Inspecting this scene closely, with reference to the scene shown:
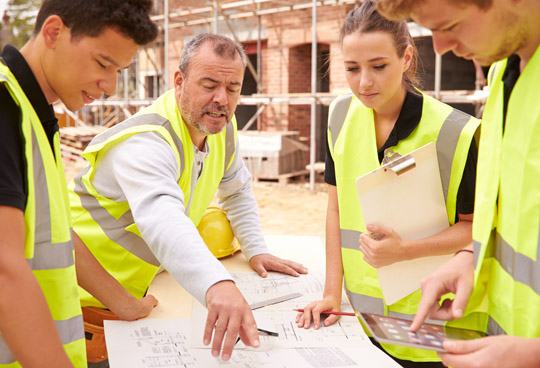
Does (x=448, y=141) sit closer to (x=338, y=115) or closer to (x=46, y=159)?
(x=338, y=115)

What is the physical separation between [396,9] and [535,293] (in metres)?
0.63

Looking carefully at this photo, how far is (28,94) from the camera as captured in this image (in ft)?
3.87

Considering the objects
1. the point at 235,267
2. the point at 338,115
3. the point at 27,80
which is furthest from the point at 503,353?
the point at 235,267

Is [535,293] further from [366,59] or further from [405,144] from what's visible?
[366,59]

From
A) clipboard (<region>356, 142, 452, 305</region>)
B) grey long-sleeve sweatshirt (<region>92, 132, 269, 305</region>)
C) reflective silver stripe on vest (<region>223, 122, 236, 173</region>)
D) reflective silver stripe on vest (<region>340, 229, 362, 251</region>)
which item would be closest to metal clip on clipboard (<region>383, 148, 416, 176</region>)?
clipboard (<region>356, 142, 452, 305</region>)

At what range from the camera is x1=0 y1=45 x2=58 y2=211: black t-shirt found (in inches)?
39.8

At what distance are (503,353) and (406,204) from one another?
2.75ft

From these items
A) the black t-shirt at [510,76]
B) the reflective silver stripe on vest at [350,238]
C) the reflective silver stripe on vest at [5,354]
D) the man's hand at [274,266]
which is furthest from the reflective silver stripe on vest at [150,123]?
the black t-shirt at [510,76]

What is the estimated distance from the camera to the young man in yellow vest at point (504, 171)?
38.3 inches

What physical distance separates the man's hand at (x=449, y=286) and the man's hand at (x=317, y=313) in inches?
19.0

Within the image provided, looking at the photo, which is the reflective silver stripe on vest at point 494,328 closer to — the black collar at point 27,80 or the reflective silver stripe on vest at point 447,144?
the reflective silver stripe on vest at point 447,144

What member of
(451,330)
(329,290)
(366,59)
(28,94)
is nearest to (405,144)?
(366,59)

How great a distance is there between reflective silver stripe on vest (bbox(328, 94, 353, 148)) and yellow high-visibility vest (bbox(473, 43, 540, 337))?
79 cm

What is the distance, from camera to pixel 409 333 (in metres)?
1.12
